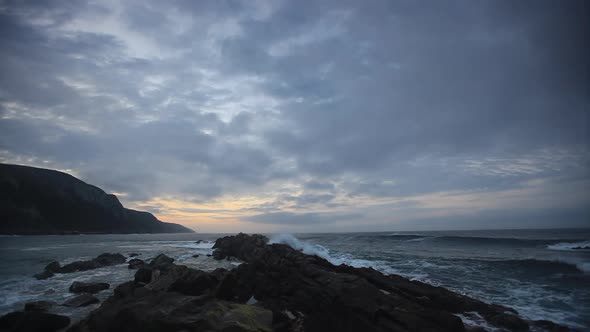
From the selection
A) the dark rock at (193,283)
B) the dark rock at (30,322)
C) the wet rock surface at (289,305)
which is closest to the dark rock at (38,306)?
the wet rock surface at (289,305)

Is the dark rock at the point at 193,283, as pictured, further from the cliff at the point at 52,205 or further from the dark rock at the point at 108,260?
the cliff at the point at 52,205

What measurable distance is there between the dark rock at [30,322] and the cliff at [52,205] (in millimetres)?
128360

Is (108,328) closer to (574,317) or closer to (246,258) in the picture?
(574,317)

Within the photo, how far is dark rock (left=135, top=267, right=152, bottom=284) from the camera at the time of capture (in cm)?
1688

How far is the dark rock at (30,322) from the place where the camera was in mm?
9688

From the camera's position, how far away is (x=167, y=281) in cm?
1426

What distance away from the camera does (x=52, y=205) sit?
112438 mm

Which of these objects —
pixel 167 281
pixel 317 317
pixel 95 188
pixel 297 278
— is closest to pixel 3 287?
pixel 167 281

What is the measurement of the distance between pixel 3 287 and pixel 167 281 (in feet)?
44.0

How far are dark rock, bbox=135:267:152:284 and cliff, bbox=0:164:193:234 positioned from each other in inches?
4887

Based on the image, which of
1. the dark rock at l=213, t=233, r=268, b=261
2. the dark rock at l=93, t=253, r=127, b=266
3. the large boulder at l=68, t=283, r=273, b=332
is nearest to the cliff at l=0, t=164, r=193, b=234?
the dark rock at l=93, t=253, r=127, b=266

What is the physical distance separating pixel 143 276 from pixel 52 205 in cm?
13683

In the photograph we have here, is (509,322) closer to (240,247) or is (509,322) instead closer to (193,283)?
(193,283)

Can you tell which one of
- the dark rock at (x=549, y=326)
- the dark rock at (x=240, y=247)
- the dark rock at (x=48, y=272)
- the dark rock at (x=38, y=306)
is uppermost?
the dark rock at (x=38, y=306)
